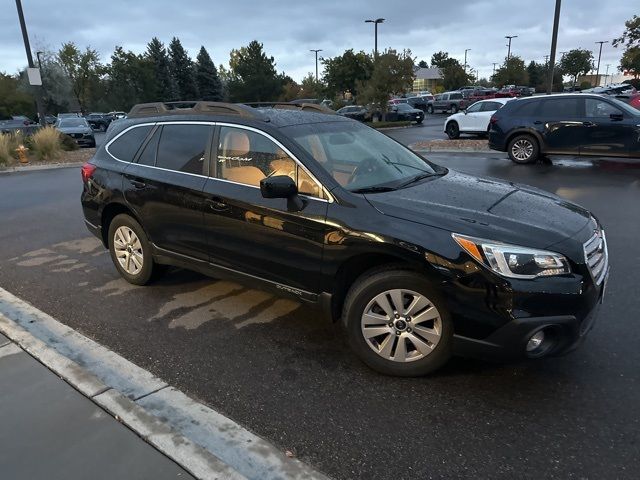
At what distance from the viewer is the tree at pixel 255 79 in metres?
66.8

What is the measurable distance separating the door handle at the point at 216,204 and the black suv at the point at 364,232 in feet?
0.05

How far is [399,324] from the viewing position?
323cm

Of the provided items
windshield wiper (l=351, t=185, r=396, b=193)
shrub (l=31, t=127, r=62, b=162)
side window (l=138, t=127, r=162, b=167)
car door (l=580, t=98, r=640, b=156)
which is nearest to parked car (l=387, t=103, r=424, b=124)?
shrub (l=31, t=127, r=62, b=162)

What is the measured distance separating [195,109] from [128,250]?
1.58 m

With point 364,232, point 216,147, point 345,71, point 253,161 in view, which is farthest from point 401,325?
point 345,71

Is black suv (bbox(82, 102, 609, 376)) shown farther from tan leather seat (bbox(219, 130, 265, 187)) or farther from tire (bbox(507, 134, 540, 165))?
tire (bbox(507, 134, 540, 165))

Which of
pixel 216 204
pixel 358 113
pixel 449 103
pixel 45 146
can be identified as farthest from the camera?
pixel 449 103

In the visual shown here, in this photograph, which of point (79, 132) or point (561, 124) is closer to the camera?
point (561, 124)

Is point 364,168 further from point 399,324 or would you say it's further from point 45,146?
point 45,146

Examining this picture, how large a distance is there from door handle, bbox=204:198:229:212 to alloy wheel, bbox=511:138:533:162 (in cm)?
1040

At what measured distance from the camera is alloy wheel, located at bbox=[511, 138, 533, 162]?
12438mm

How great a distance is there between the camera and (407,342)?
128 inches

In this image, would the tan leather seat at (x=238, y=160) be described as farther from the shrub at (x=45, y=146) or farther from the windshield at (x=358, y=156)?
the shrub at (x=45, y=146)

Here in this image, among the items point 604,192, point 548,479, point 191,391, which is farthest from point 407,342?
point 604,192
